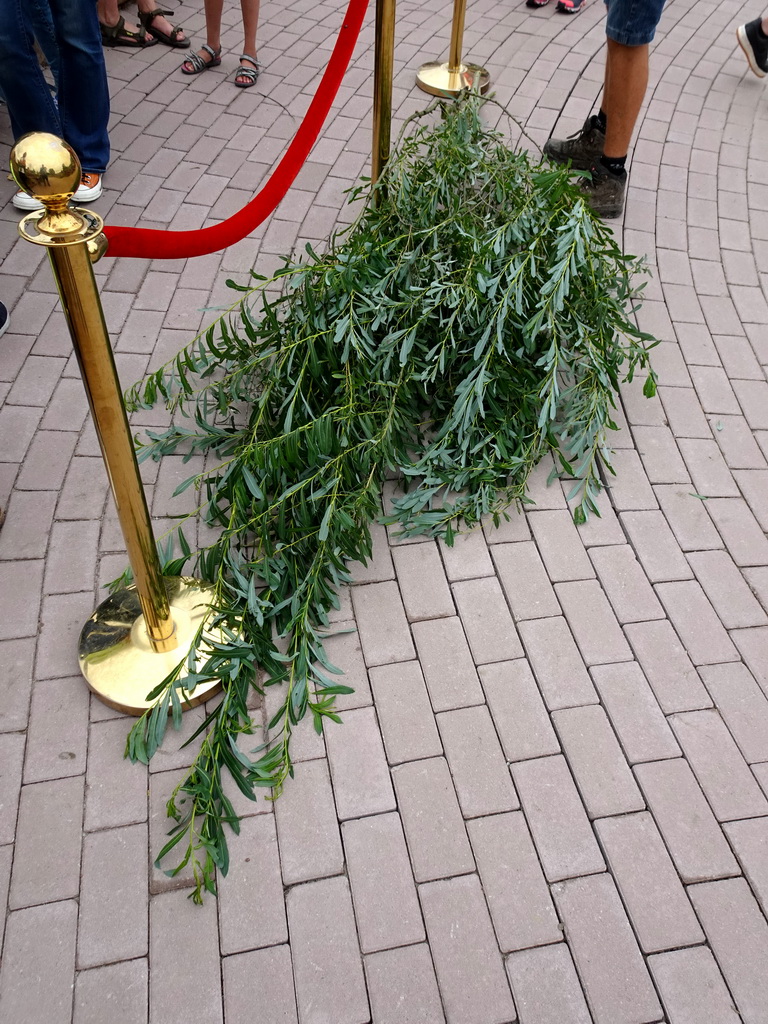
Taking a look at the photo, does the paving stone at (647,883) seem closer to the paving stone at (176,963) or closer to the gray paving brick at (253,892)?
the gray paving brick at (253,892)

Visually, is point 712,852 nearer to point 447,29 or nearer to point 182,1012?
point 182,1012

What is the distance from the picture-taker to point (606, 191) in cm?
455

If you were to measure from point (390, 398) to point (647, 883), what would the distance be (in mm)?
1703

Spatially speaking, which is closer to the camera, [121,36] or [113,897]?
[113,897]

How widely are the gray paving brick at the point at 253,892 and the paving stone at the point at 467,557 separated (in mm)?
1054

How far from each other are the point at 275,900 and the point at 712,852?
1.18m

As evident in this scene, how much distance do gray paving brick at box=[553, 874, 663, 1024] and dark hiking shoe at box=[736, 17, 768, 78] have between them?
616 centimetres

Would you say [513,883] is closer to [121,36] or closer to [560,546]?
[560,546]

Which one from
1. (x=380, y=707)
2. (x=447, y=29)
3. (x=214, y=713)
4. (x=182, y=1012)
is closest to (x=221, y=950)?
(x=182, y=1012)

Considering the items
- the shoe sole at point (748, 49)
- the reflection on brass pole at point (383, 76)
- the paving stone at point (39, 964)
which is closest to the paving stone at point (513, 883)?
the paving stone at point (39, 964)

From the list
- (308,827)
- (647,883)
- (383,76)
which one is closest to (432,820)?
(308,827)

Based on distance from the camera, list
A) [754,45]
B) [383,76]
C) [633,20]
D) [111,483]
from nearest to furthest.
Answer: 1. [111,483]
2. [383,76]
3. [633,20]
4. [754,45]

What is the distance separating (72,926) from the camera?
201 cm

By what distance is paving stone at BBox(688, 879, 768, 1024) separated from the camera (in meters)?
1.99
